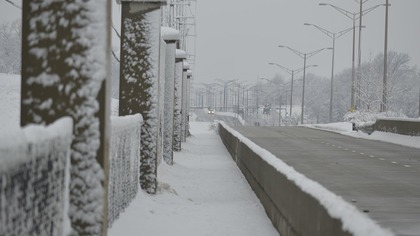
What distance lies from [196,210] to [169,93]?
10750mm

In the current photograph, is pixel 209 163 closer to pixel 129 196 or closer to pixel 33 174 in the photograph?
pixel 129 196

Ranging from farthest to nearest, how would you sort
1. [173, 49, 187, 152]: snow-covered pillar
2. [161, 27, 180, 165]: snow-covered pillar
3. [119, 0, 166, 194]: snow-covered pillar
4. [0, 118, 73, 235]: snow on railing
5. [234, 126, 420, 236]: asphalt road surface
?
1. [173, 49, 187, 152]: snow-covered pillar
2. [161, 27, 180, 165]: snow-covered pillar
3. [119, 0, 166, 194]: snow-covered pillar
4. [234, 126, 420, 236]: asphalt road surface
5. [0, 118, 73, 235]: snow on railing

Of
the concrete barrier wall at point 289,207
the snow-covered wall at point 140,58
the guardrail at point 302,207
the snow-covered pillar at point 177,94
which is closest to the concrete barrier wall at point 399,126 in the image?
the snow-covered pillar at point 177,94

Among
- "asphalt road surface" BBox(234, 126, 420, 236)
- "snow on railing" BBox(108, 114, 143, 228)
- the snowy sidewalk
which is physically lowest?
the snowy sidewalk

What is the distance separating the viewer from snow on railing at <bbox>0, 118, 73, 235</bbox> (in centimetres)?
433

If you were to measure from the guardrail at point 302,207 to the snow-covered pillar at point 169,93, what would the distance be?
735cm

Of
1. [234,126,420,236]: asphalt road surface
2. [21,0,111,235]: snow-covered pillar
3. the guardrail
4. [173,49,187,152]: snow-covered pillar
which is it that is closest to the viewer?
the guardrail

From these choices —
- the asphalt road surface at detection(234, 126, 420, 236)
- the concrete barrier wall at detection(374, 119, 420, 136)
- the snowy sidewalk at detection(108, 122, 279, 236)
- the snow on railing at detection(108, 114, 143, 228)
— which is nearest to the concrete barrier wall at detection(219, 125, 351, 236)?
the snowy sidewalk at detection(108, 122, 279, 236)

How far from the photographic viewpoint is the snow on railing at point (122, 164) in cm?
946

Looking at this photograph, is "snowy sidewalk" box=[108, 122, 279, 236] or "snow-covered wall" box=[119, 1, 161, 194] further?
"snow-covered wall" box=[119, 1, 161, 194]

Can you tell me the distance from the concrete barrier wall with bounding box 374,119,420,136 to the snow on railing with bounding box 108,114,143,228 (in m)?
21.2

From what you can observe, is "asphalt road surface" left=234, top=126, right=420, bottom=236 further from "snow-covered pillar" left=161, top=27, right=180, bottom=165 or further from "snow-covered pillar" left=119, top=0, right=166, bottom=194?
"snow-covered pillar" left=119, top=0, right=166, bottom=194

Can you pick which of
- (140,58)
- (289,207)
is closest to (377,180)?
(140,58)

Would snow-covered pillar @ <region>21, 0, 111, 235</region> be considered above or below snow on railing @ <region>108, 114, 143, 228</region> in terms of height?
above
